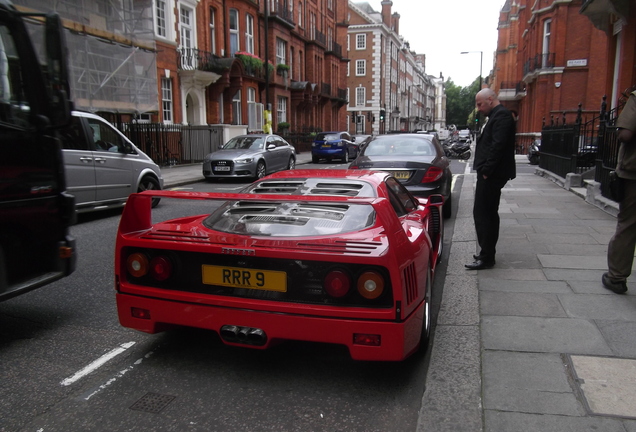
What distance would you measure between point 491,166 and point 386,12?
247ft

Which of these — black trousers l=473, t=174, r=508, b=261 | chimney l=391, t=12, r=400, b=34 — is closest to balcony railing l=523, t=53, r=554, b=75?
black trousers l=473, t=174, r=508, b=261

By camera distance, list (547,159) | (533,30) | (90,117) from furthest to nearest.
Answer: (533,30)
(547,159)
(90,117)

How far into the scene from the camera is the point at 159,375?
3.36 meters

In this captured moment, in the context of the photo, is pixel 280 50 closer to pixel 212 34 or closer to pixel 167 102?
pixel 212 34

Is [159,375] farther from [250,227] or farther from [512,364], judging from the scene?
[512,364]

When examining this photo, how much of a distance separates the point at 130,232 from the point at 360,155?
6188mm

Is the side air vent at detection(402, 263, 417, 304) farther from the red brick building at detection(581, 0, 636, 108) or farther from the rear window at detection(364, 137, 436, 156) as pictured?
the red brick building at detection(581, 0, 636, 108)

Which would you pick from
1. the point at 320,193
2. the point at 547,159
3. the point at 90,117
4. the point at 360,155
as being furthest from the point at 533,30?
the point at 320,193

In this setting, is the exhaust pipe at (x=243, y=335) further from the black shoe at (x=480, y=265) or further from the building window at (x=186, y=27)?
the building window at (x=186, y=27)

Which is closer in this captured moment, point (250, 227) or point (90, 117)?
point (250, 227)

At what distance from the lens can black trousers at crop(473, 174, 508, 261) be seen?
5.54m

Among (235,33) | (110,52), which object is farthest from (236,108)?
(110,52)

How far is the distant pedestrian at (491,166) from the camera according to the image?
17.7 ft

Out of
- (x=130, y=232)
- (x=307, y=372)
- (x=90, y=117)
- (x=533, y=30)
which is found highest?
(x=533, y=30)
